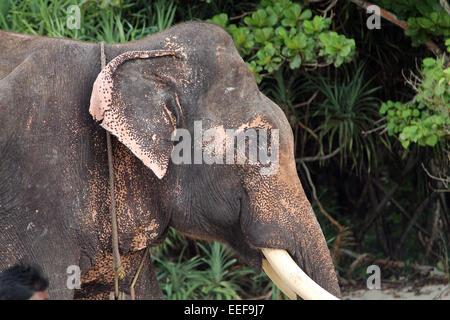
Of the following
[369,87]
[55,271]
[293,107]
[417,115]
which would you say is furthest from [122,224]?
[369,87]

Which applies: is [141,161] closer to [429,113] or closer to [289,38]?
[289,38]

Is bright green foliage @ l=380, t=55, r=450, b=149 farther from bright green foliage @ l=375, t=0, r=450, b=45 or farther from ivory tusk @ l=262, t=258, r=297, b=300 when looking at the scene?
ivory tusk @ l=262, t=258, r=297, b=300

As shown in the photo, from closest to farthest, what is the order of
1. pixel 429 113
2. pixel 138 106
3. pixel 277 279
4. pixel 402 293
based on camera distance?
pixel 138 106 → pixel 277 279 → pixel 429 113 → pixel 402 293

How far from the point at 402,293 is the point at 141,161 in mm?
3119

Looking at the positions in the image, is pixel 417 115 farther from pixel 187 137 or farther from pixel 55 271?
pixel 55 271

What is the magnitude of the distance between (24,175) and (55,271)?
0.36m

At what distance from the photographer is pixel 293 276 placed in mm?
2912

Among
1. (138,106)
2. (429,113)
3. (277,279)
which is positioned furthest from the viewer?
(429,113)

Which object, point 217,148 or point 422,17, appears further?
point 422,17

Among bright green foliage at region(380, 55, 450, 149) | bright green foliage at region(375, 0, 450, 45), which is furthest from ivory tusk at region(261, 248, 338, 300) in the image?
bright green foliage at region(375, 0, 450, 45)

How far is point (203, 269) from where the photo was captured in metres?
5.84

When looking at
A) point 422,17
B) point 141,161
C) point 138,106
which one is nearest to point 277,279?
point 141,161

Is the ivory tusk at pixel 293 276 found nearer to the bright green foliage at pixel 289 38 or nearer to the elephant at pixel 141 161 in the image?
the elephant at pixel 141 161

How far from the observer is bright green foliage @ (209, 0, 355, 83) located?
15.3ft
